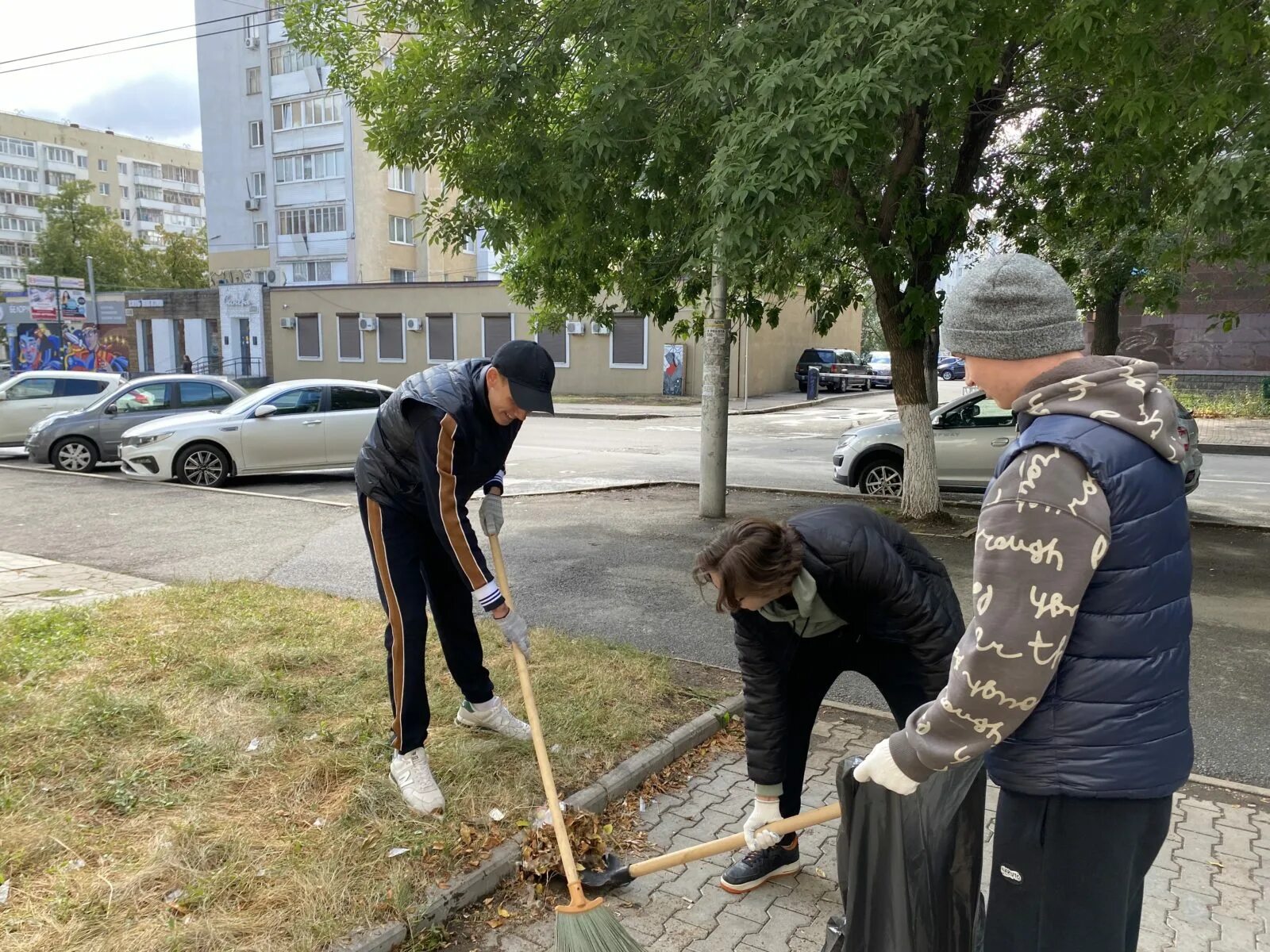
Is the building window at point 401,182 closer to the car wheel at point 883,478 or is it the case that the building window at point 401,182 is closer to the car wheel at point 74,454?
the car wheel at point 74,454

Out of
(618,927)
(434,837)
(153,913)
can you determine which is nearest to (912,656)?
(618,927)

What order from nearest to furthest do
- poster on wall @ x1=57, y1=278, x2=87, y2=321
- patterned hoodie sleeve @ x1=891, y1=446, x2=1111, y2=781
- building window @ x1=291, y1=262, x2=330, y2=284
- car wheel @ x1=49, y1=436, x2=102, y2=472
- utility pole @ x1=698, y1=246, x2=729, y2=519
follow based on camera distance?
patterned hoodie sleeve @ x1=891, y1=446, x2=1111, y2=781 → utility pole @ x1=698, y1=246, x2=729, y2=519 → car wheel @ x1=49, y1=436, x2=102, y2=472 → poster on wall @ x1=57, y1=278, x2=87, y2=321 → building window @ x1=291, y1=262, x2=330, y2=284

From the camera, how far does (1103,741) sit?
1.64 meters

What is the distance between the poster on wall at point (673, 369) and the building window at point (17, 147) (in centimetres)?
8074

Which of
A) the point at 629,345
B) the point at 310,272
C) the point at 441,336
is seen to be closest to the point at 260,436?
the point at 629,345

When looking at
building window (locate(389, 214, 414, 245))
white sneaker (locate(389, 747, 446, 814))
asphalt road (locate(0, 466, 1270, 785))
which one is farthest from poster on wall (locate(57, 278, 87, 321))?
white sneaker (locate(389, 747, 446, 814))

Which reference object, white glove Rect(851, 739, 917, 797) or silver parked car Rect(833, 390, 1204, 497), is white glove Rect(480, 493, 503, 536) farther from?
silver parked car Rect(833, 390, 1204, 497)

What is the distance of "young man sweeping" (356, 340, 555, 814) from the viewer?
10.8ft

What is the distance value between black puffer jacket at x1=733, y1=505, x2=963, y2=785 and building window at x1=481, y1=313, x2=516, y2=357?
102 feet

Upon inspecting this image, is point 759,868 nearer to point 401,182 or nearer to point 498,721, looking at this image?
point 498,721

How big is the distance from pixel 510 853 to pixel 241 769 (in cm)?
125

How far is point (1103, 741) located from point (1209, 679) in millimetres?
4386

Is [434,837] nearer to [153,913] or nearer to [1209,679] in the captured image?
[153,913]

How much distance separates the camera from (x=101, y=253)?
188ft
